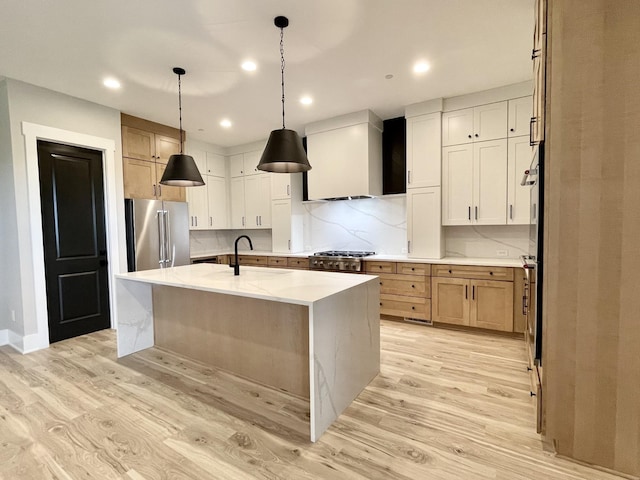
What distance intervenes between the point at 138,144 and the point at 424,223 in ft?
13.2

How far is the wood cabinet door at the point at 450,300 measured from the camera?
140 inches

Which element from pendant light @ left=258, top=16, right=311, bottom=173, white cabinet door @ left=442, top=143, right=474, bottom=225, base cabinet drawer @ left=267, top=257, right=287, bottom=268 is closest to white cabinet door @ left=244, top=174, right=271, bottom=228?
base cabinet drawer @ left=267, top=257, right=287, bottom=268

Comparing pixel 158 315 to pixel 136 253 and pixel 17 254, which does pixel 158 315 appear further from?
pixel 17 254

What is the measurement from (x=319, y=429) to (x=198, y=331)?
5.28 ft

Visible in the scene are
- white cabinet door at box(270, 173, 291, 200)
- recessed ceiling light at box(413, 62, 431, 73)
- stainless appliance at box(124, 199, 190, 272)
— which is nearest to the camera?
recessed ceiling light at box(413, 62, 431, 73)

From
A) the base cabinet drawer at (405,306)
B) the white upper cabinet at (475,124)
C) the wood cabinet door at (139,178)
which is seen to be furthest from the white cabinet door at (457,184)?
the wood cabinet door at (139,178)

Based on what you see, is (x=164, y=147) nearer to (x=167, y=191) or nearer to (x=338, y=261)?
(x=167, y=191)

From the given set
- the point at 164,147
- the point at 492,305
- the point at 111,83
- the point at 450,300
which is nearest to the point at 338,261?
the point at 450,300

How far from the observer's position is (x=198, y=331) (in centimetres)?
292

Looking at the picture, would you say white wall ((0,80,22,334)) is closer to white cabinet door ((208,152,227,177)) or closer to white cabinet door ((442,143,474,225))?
white cabinet door ((208,152,227,177))

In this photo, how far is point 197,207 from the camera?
5.27 m

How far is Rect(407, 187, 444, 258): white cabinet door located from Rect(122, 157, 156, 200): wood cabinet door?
3608 millimetres

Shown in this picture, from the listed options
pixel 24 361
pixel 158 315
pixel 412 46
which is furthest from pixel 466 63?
pixel 24 361

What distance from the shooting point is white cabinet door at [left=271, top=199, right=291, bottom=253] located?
5137mm
